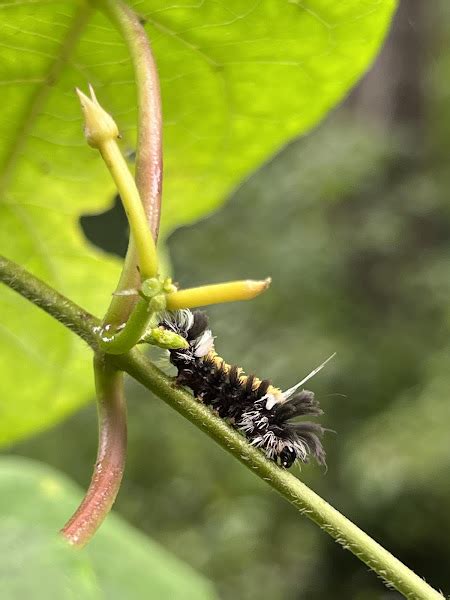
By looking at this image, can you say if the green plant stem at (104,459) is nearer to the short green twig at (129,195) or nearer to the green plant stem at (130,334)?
the green plant stem at (130,334)

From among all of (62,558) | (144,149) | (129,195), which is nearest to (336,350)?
(144,149)

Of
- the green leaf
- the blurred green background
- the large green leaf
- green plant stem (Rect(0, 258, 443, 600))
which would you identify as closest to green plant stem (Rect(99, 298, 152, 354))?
green plant stem (Rect(0, 258, 443, 600))

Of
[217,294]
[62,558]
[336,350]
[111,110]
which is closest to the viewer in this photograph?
[62,558]

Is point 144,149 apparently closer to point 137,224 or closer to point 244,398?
point 137,224

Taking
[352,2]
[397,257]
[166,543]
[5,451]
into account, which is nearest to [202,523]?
[166,543]

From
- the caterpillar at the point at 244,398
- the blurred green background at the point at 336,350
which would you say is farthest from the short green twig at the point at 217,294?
the blurred green background at the point at 336,350

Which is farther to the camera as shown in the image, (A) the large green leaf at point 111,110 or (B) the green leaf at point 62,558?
(A) the large green leaf at point 111,110
